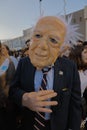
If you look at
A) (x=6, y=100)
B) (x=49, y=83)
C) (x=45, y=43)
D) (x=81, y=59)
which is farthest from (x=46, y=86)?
(x=81, y=59)

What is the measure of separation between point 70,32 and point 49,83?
16.7 inches

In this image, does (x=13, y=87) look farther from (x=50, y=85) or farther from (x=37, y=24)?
(x=37, y=24)

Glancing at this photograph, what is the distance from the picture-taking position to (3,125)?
2.26m

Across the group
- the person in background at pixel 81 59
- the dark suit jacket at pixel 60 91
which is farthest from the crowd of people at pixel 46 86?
the person in background at pixel 81 59

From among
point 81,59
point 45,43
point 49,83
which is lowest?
point 81,59

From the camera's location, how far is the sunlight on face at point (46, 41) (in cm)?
192

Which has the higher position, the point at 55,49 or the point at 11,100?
the point at 55,49

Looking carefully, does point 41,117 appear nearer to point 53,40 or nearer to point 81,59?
point 53,40

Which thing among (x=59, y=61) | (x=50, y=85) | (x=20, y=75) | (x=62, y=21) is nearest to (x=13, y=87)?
(x=20, y=75)

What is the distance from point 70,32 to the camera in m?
2.07

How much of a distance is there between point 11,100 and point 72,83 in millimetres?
501

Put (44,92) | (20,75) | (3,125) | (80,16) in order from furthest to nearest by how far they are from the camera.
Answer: (80,16) < (3,125) < (20,75) < (44,92)

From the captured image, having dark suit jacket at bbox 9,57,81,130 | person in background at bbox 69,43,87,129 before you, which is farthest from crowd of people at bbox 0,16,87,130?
person in background at bbox 69,43,87,129

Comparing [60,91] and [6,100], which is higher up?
[60,91]
